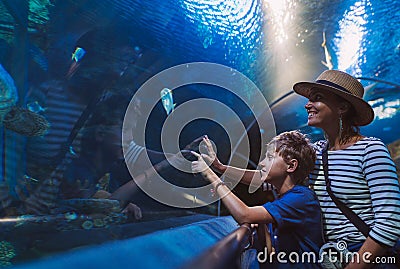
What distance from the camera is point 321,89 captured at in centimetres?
143

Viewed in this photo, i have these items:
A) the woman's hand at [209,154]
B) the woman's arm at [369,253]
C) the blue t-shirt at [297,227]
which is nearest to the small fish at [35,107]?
the woman's hand at [209,154]

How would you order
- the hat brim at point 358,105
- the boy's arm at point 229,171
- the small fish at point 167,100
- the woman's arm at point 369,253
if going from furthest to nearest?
the small fish at point 167,100
the boy's arm at point 229,171
the hat brim at point 358,105
the woman's arm at point 369,253

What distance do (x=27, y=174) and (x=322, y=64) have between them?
4.52m

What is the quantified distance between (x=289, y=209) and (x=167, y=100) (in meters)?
2.37

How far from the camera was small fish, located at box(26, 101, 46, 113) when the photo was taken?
89.4 inches

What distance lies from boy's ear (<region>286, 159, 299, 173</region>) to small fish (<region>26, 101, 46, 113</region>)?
6.47 feet

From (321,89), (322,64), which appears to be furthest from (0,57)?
(322,64)

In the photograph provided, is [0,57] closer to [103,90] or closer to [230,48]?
[103,90]

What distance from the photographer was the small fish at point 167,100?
126 inches

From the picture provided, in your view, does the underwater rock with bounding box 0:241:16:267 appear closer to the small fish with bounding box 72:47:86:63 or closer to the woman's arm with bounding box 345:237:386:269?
the woman's arm with bounding box 345:237:386:269

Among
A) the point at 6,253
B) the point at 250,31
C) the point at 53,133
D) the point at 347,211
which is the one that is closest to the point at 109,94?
the point at 53,133

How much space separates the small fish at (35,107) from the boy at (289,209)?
1.62m

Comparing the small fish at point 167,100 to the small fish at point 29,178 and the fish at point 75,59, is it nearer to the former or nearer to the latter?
the fish at point 75,59

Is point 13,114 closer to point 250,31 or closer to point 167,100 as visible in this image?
point 167,100
